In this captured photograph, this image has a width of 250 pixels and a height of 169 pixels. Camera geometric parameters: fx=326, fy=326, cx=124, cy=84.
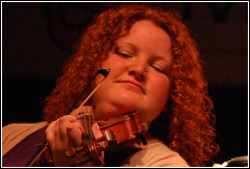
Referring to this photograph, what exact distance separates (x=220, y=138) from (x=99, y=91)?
0.78 m

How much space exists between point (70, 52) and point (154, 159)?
93 cm

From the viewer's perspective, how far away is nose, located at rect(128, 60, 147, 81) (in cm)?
Result: 97

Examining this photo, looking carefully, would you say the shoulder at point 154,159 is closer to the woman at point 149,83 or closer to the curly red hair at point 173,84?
the woman at point 149,83

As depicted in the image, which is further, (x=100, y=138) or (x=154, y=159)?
(x=154, y=159)

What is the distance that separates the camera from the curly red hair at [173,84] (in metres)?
1.15

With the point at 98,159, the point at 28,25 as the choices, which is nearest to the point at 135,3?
the point at 28,25

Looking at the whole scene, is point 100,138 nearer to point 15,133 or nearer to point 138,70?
point 138,70

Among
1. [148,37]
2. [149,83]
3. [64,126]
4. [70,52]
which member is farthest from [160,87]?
[70,52]

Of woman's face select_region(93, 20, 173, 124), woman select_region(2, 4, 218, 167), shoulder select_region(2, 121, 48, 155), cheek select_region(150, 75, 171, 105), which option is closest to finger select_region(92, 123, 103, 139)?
woman select_region(2, 4, 218, 167)

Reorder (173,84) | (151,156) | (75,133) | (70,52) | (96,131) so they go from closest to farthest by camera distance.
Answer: (75,133), (96,131), (151,156), (173,84), (70,52)

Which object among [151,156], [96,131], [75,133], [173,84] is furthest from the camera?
[173,84]

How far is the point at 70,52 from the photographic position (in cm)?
169

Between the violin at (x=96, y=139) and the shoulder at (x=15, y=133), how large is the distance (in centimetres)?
26

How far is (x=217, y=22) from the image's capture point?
1.58 meters
